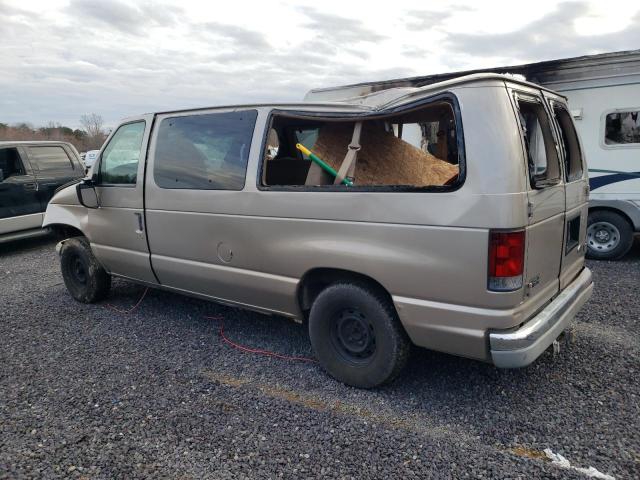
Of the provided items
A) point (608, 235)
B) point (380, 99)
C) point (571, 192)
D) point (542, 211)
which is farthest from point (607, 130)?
point (380, 99)

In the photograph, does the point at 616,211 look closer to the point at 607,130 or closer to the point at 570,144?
the point at 607,130

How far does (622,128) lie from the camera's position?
649 cm

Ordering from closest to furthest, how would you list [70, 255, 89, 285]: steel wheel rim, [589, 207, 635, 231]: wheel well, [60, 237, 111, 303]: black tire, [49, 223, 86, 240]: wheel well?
[60, 237, 111, 303]: black tire
[70, 255, 89, 285]: steel wheel rim
[49, 223, 86, 240]: wheel well
[589, 207, 635, 231]: wheel well

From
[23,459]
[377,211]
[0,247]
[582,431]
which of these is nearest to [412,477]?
[582,431]

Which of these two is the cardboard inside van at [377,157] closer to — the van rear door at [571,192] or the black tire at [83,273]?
the van rear door at [571,192]

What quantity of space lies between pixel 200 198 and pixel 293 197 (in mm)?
968

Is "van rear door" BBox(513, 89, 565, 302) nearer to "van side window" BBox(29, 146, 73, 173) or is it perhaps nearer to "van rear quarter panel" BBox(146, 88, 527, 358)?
"van rear quarter panel" BBox(146, 88, 527, 358)

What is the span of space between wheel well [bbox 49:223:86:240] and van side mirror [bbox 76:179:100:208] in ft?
2.36

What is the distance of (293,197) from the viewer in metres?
3.33

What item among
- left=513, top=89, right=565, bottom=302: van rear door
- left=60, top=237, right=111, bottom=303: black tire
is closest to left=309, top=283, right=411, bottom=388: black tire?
left=513, top=89, right=565, bottom=302: van rear door

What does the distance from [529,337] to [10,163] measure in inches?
355

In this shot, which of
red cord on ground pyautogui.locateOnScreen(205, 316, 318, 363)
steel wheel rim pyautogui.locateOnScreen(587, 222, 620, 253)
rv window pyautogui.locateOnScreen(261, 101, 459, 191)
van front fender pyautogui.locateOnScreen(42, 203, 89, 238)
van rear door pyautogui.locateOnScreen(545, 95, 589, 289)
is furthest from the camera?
steel wheel rim pyautogui.locateOnScreen(587, 222, 620, 253)

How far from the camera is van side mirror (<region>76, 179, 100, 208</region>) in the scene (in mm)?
4775

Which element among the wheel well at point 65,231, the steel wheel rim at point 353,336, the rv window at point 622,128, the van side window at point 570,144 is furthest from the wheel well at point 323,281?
the rv window at point 622,128
